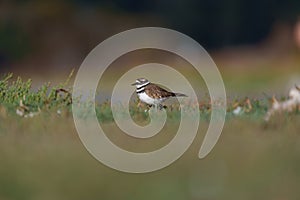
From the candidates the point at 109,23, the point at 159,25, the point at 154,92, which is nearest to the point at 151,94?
the point at 154,92

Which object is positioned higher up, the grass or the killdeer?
the killdeer

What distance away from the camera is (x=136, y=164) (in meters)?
8.56

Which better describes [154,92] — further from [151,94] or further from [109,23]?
[109,23]

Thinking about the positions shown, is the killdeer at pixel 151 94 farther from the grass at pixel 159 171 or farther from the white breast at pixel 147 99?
the grass at pixel 159 171

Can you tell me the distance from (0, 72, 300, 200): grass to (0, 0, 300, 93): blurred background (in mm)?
16029

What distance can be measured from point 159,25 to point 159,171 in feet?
88.6

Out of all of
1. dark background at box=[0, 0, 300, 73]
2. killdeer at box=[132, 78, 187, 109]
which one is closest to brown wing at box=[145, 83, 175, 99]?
killdeer at box=[132, 78, 187, 109]

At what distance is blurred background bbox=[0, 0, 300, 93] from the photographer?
29.8 meters

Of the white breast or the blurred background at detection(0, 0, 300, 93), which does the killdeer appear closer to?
the white breast

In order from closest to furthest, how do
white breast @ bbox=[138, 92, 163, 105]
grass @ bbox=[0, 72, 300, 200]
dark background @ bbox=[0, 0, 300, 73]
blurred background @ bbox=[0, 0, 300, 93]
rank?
grass @ bbox=[0, 72, 300, 200] → white breast @ bbox=[138, 92, 163, 105] → blurred background @ bbox=[0, 0, 300, 93] → dark background @ bbox=[0, 0, 300, 73]

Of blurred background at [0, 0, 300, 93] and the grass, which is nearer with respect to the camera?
the grass

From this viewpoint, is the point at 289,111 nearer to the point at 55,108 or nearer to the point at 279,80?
→ the point at 55,108

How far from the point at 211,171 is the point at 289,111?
5.99 ft

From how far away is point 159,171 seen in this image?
27.8 feet
